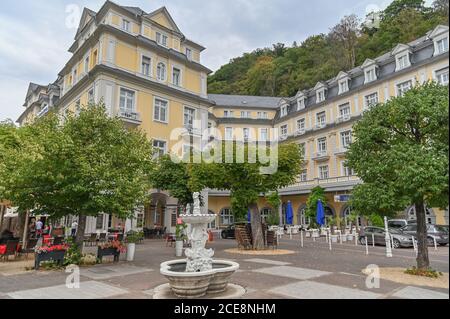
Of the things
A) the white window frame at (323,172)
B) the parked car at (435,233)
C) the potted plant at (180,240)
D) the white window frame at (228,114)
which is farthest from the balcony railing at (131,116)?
the white window frame at (228,114)

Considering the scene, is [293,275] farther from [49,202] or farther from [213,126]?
[213,126]

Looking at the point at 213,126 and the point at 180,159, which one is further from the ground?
the point at 213,126

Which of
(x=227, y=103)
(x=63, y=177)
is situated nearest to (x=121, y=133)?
(x=63, y=177)

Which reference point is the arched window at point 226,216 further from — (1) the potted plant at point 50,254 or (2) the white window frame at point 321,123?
(1) the potted plant at point 50,254

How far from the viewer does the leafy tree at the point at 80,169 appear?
10.0 metres

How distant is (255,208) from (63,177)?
935 centimetres

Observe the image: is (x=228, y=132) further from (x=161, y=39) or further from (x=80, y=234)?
(x=80, y=234)

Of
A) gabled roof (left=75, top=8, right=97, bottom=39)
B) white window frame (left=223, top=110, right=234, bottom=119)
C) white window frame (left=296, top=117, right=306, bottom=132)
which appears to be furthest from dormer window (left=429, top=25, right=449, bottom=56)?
gabled roof (left=75, top=8, right=97, bottom=39)

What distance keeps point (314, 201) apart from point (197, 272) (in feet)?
84.0

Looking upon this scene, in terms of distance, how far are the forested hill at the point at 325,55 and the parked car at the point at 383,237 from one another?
25.4 m

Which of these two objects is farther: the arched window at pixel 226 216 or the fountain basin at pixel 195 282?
the arched window at pixel 226 216

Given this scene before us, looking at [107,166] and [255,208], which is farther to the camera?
[255,208]

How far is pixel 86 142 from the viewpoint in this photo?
444 inches

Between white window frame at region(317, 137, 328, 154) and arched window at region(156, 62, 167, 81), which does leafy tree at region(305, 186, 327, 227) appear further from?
arched window at region(156, 62, 167, 81)
